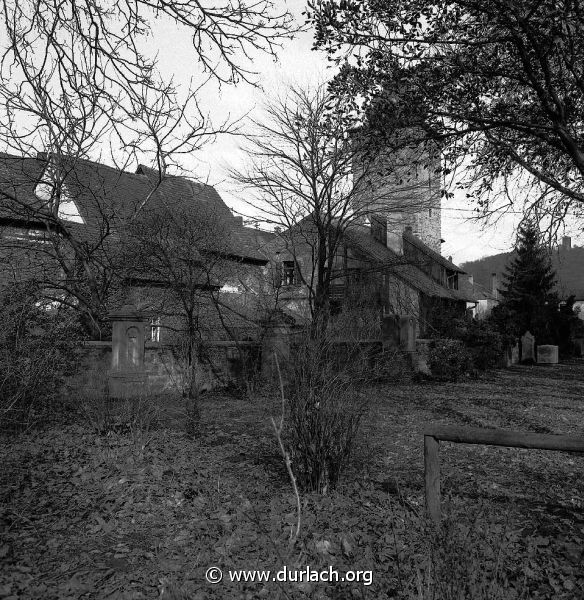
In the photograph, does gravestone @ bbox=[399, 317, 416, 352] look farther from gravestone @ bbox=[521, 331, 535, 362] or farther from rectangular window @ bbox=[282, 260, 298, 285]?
gravestone @ bbox=[521, 331, 535, 362]

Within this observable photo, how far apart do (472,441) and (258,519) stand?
1.69 m

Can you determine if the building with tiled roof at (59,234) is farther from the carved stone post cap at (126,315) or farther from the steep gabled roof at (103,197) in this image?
the carved stone post cap at (126,315)

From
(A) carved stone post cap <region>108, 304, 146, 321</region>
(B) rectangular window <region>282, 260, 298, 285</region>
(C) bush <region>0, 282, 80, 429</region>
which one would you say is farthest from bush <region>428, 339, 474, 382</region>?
(C) bush <region>0, 282, 80, 429</region>

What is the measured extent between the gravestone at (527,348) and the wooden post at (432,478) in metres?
27.3

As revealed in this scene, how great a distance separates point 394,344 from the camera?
18.4 meters

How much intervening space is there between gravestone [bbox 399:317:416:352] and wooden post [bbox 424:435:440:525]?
1412 cm

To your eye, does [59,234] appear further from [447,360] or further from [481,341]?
[481,341]

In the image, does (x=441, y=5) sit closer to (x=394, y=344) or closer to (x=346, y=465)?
(x=346, y=465)

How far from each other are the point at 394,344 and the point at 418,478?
41.1 ft

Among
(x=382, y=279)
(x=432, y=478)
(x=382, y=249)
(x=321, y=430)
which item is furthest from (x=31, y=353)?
(x=382, y=249)

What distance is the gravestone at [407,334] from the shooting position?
18516 millimetres

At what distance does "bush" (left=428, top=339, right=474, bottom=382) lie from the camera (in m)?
18.0

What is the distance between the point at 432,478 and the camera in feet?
14.5

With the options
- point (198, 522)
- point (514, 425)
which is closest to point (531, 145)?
point (514, 425)
